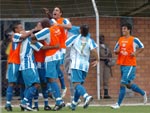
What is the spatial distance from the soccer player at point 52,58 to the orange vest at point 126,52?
6.11 feet

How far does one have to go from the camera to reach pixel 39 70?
14617mm

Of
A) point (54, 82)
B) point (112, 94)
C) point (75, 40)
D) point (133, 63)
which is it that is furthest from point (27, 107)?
point (112, 94)

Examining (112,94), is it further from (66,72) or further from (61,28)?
(61,28)

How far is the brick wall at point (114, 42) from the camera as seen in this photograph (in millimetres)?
18891

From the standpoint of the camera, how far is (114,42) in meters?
19.4

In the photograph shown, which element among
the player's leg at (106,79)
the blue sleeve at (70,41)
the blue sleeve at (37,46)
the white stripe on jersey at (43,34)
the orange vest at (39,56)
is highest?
the white stripe on jersey at (43,34)

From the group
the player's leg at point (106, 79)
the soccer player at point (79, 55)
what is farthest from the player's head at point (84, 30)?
the player's leg at point (106, 79)

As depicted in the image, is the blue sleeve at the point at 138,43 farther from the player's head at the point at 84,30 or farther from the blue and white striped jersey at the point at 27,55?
the blue and white striped jersey at the point at 27,55

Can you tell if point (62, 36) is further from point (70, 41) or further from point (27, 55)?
point (27, 55)

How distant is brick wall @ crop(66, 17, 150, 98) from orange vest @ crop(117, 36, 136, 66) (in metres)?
3.10

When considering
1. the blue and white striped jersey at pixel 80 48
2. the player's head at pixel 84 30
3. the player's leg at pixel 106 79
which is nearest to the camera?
the player's head at pixel 84 30

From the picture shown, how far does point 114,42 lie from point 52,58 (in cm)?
540

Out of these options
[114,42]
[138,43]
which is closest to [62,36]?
[138,43]

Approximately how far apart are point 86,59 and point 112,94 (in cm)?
454
